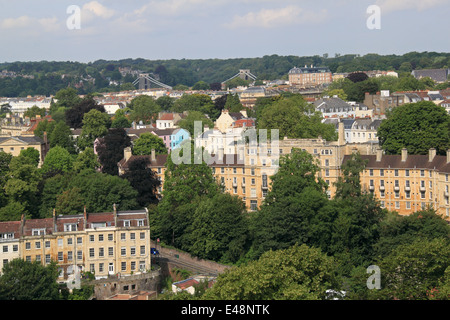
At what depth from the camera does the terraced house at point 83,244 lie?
145 ft

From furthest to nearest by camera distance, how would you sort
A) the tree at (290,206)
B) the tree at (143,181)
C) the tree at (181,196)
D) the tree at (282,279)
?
1. the tree at (143,181)
2. the tree at (181,196)
3. the tree at (290,206)
4. the tree at (282,279)

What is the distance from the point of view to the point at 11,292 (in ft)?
124

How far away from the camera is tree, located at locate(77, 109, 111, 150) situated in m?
77.7

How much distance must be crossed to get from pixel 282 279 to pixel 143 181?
24.4 metres

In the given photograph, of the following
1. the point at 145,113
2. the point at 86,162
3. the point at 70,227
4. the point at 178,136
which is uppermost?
the point at 145,113

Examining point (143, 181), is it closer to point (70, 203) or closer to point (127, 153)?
point (70, 203)

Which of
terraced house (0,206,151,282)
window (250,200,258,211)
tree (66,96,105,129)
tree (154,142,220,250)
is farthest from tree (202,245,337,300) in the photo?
tree (66,96,105,129)

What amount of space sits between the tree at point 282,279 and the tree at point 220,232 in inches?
424

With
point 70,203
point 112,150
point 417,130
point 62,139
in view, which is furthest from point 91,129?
point 417,130

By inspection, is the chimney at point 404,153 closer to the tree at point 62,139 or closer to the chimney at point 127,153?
the chimney at point 127,153

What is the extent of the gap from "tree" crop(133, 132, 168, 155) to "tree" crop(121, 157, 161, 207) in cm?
923

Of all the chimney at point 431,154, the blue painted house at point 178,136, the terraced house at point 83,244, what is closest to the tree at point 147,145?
the blue painted house at point 178,136

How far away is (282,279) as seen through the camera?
33844mm
